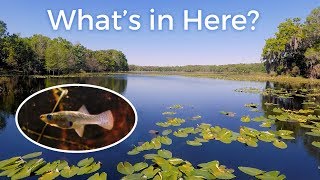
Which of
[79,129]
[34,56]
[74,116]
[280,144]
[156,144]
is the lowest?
[280,144]

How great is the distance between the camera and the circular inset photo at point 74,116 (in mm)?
1945

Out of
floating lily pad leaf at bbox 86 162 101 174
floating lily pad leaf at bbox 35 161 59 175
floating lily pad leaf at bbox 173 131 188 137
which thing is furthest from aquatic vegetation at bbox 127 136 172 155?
floating lily pad leaf at bbox 35 161 59 175

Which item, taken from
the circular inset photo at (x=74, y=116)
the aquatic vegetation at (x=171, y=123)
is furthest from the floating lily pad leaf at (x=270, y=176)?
the aquatic vegetation at (x=171, y=123)

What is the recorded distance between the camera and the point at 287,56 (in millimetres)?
45125

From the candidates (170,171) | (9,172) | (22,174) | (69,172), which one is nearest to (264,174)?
(170,171)

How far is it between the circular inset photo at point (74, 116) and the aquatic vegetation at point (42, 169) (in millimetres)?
2583

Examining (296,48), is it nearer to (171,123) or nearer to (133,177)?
(171,123)

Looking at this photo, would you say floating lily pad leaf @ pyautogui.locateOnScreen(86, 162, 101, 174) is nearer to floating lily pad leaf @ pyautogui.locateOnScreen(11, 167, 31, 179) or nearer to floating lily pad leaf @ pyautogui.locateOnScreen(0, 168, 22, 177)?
floating lily pad leaf @ pyautogui.locateOnScreen(11, 167, 31, 179)

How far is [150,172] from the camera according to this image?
4781 mm

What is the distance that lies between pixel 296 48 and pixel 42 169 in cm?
4366

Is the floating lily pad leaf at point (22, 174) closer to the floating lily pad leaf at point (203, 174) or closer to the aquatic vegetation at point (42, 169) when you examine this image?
the aquatic vegetation at point (42, 169)

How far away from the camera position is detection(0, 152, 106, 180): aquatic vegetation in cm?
476

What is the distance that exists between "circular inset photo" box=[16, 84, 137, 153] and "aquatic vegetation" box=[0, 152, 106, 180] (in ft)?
8.48

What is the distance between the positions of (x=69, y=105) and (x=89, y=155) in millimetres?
4419
